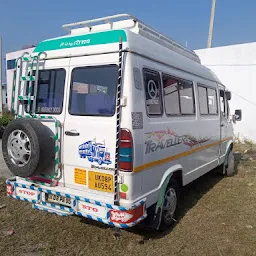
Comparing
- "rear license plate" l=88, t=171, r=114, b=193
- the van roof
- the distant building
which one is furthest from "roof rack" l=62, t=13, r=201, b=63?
the distant building

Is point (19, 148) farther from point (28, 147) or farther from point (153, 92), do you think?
point (153, 92)

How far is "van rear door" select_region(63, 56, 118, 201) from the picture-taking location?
3320mm

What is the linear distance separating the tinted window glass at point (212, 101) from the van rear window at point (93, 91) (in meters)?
3.04

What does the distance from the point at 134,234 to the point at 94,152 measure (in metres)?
1.40

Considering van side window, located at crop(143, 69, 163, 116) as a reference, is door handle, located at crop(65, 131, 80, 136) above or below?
below

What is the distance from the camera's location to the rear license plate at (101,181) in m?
3.32

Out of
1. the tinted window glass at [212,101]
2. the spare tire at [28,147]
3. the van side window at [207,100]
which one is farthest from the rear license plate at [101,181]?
the tinted window glass at [212,101]

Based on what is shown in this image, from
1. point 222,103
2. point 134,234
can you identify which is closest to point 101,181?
point 134,234

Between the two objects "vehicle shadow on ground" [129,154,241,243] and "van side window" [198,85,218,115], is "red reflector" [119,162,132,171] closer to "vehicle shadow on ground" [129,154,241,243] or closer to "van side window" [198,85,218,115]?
"vehicle shadow on ground" [129,154,241,243]

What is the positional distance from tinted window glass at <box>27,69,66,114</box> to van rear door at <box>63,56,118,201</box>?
0.60 feet

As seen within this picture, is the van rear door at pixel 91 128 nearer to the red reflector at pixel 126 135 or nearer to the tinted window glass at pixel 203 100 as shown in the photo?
the red reflector at pixel 126 135

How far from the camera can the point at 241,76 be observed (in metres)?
12.0

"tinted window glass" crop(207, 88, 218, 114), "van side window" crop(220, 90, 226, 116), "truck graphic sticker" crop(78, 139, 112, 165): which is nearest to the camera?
"truck graphic sticker" crop(78, 139, 112, 165)

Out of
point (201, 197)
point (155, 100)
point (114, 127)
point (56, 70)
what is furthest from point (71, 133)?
point (201, 197)
